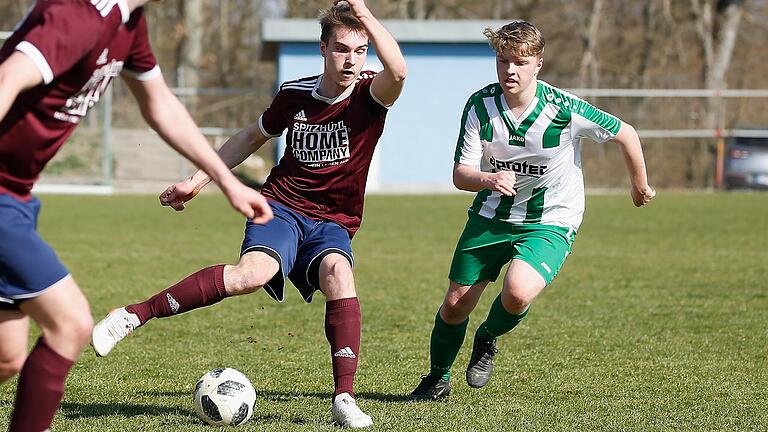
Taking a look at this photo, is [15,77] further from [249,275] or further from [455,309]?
[455,309]

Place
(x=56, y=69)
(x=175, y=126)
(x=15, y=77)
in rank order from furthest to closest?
1. (x=175, y=126)
2. (x=56, y=69)
3. (x=15, y=77)

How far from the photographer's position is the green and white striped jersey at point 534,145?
5.17 metres

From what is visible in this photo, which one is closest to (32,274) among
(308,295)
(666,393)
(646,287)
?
(308,295)

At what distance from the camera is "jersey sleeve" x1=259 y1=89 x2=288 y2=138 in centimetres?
506

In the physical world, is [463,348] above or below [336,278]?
below

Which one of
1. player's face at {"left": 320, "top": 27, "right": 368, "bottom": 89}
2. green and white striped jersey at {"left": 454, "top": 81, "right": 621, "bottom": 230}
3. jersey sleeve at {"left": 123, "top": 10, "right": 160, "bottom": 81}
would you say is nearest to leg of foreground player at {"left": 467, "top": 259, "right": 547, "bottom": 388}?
green and white striped jersey at {"left": 454, "top": 81, "right": 621, "bottom": 230}

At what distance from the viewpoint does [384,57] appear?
4508mm

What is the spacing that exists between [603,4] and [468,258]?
30.0m

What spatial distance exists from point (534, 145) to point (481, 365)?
3.60 feet

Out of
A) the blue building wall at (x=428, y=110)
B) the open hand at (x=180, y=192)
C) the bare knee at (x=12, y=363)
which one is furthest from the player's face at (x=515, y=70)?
the blue building wall at (x=428, y=110)

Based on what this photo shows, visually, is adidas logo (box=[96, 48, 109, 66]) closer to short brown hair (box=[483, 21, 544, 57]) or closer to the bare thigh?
the bare thigh

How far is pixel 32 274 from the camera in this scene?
124 inches

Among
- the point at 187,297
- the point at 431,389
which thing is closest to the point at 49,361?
the point at 187,297

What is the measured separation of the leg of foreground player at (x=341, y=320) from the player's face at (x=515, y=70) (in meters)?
1.17
